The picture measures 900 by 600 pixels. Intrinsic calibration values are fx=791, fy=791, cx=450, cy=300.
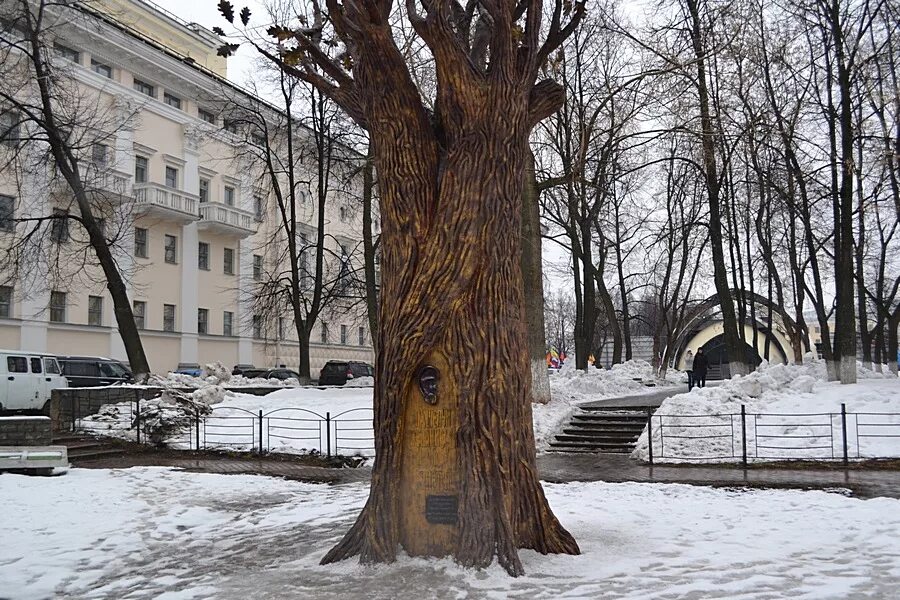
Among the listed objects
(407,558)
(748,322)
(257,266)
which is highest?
(257,266)

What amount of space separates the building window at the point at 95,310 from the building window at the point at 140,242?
280 cm

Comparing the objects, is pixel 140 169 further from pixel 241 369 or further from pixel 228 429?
pixel 228 429

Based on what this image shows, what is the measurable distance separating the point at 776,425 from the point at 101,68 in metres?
31.3

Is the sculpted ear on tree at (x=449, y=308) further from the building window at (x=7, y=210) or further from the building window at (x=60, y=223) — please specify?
the building window at (x=7, y=210)

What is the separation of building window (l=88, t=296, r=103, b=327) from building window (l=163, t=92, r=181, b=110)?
10.4 m

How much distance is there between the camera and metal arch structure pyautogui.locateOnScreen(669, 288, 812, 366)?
34.2m

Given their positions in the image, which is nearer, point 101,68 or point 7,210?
point 7,210

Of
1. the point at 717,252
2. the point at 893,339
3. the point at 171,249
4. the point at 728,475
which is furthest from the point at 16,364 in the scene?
the point at 893,339

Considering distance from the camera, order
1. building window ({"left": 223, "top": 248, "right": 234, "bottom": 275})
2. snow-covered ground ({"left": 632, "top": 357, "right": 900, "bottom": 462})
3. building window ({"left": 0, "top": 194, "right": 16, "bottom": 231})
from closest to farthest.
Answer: snow-covered ground ({"left": 632, "top": 357, "right": 900, "bottom": 462}) < building window ({"left": 0, "top": 194, "right": 16, "bottom": 231}) < building window ({"left": 223, "top": 248, "right": 234, "bottom": 275})

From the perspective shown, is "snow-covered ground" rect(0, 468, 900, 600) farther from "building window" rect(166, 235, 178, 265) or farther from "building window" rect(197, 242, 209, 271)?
"building window" rect(197, 242, 209, 271)

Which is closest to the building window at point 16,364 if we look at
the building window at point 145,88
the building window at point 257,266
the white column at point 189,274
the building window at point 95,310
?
the building window at point 95,310

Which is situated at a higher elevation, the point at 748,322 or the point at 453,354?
the point at 748,322

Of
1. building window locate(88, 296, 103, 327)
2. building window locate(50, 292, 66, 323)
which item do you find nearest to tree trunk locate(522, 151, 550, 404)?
building window locate(50, 292, 66, 323)

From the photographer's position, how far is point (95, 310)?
111 feet
